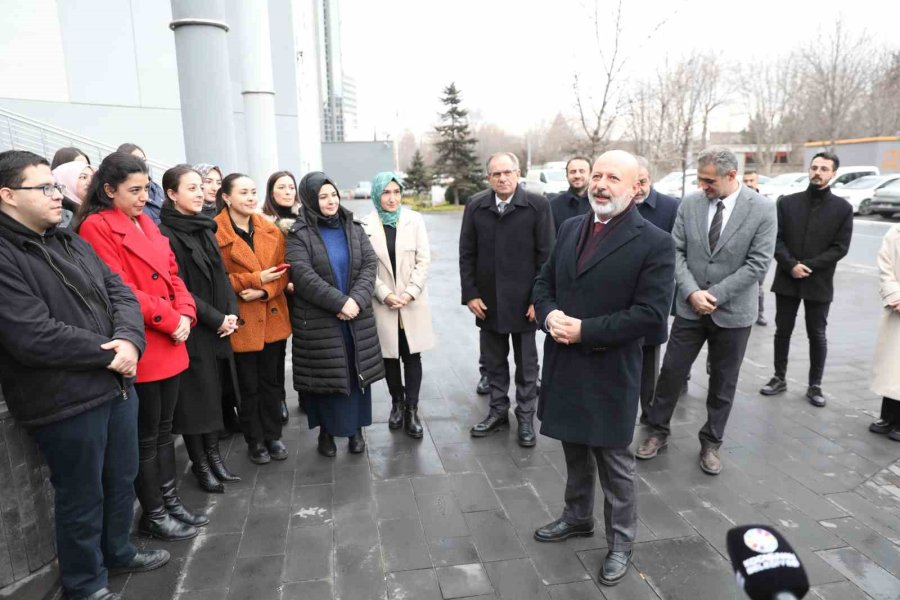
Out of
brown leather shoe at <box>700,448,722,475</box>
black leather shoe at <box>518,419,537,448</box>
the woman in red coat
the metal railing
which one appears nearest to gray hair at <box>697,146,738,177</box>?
brown leather shoe at <box>700,448,722,475</box>

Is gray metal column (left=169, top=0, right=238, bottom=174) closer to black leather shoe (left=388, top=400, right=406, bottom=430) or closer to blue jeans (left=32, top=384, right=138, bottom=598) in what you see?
black leather shoe (left=388, top=400, right=406, bottom=430)

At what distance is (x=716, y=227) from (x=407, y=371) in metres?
2.48

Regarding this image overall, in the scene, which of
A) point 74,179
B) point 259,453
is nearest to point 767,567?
point 259,453

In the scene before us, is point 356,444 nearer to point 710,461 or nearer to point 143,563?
point 143,563

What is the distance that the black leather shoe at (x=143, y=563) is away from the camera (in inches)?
118

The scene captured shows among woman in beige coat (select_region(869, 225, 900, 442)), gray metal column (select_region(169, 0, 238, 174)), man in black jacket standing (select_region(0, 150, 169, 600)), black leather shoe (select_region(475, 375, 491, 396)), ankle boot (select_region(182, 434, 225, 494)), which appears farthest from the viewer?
black leather shoe (select_region(475, 375, 491, 396))

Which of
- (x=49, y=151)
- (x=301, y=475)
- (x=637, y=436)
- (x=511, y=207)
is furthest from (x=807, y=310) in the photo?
(x=49, y=151)

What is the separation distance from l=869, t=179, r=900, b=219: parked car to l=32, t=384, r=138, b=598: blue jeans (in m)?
24.0

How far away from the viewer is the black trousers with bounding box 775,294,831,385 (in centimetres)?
519

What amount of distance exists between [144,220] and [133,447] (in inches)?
48.0

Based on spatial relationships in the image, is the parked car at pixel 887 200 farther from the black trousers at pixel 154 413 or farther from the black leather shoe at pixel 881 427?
the black trousers at pixel 154 413

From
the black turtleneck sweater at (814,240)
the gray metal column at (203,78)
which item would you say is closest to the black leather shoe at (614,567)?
the black turtleneck sweater at (814,240)

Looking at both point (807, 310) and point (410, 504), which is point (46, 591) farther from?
point (807, 310)

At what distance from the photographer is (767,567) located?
4.24ft
